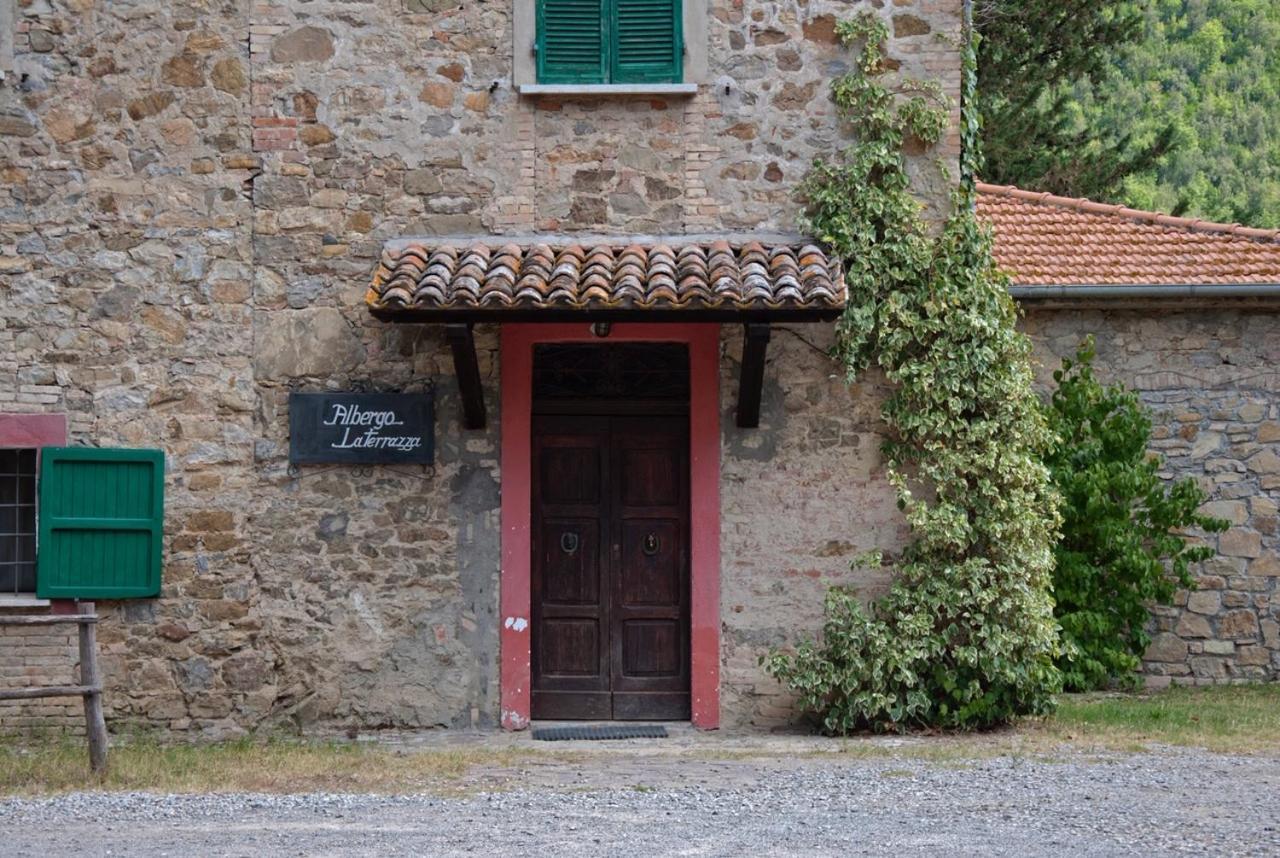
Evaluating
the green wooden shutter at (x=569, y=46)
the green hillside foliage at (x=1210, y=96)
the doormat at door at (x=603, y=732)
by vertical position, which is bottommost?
the doormat at door at (x=603, y=732)

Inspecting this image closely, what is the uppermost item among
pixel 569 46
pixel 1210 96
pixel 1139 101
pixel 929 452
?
pixel 1210 96

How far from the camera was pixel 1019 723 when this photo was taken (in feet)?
34.9

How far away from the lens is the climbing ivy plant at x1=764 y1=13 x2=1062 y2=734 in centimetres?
1031

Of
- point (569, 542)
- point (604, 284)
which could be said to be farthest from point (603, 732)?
point (604, 284)

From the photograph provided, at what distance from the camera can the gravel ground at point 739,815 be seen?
22.6ft

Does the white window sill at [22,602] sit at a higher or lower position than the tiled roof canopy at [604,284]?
lower

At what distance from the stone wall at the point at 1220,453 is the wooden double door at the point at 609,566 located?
4.70 meters

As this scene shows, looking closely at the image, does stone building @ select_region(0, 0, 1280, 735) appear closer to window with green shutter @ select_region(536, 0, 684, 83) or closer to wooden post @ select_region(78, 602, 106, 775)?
window with green shutter @ select_region(536, 0, 684, 83)

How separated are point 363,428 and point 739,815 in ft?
13.2

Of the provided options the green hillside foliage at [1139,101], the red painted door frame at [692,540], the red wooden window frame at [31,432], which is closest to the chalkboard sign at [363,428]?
the red painted door frame at [692,540]

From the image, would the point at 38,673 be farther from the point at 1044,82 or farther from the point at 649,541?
the point at 1044,82

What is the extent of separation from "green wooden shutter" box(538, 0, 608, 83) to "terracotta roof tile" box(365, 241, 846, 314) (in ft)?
3.58

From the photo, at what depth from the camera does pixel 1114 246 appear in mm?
14445

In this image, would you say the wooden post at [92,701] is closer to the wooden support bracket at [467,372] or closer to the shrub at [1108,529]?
the wooden support bracket at [467,372]
